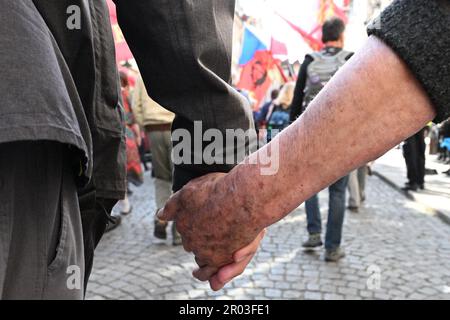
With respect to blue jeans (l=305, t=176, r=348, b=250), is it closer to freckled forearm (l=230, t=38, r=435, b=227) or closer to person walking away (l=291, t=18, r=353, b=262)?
person walking away (l=291, t=18, r=353, b=262)

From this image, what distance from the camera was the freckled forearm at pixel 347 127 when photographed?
88 centimetres

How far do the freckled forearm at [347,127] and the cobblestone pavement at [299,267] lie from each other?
2.36 metres

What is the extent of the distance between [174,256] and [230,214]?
332 cm

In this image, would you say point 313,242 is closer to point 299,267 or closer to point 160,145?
point 299,267

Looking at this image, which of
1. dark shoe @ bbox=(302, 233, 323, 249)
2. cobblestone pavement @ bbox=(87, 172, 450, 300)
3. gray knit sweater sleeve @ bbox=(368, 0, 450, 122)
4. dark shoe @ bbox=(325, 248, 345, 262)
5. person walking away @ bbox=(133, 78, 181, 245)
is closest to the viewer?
gray knit sweater sleeve @ bbox=(368, 0, 450, 122)

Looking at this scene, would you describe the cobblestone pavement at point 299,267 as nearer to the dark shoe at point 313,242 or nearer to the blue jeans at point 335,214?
the dark shoe at point 313,242

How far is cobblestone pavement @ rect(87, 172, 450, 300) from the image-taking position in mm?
3355

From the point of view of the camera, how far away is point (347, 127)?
93 centimetres

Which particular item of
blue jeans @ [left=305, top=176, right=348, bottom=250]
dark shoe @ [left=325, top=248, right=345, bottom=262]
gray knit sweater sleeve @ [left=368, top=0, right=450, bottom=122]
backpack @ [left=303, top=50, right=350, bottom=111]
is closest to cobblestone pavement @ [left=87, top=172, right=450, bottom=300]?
dark shoe @ [left=325, top=248, right=345, bottom=262]

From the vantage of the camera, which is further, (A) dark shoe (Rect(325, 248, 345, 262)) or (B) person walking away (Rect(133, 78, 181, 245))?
(B) person walking away (Rect(133, 78, 181, 245))

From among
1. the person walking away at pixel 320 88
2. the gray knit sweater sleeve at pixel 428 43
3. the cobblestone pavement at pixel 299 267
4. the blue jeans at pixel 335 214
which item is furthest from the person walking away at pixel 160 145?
the gray knit sweater sleeve at pixel 428 43

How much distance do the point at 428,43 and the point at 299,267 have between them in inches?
131

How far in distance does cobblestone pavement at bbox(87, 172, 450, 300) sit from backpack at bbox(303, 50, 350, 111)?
4.88ft

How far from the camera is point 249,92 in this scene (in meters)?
10.8
